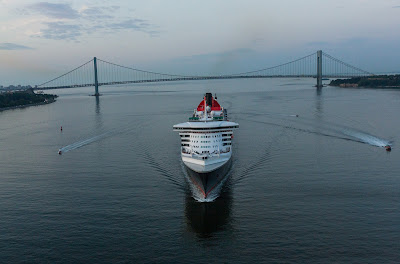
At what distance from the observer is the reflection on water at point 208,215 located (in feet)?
65.8

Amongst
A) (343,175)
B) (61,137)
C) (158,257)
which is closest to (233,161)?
(343,175)

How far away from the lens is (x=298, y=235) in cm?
1858

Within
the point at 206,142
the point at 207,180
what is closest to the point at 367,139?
the point at 206,142

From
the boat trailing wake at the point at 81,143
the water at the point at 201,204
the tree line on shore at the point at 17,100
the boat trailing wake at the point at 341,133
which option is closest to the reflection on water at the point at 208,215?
the water at the point at 201,204

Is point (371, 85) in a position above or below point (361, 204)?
above

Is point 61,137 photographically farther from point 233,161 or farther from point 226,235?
point 226,235

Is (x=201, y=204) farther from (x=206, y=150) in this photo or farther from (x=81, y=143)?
(x=81, y=143)

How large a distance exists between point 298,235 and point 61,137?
37.9 metres

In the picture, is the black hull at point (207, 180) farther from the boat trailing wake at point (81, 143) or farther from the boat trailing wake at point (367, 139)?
the boat trailing wake at point (367, 139)

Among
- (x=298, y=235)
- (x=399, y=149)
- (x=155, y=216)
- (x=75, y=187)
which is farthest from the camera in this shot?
(x=399, y=149)

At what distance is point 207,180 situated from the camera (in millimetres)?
24875

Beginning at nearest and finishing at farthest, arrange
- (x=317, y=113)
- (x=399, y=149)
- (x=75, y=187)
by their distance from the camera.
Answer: (x=75, y=187), (x=399, y=149), (x=317, y=113)

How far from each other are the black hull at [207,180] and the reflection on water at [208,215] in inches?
32.5

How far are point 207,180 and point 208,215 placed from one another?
138 inches
